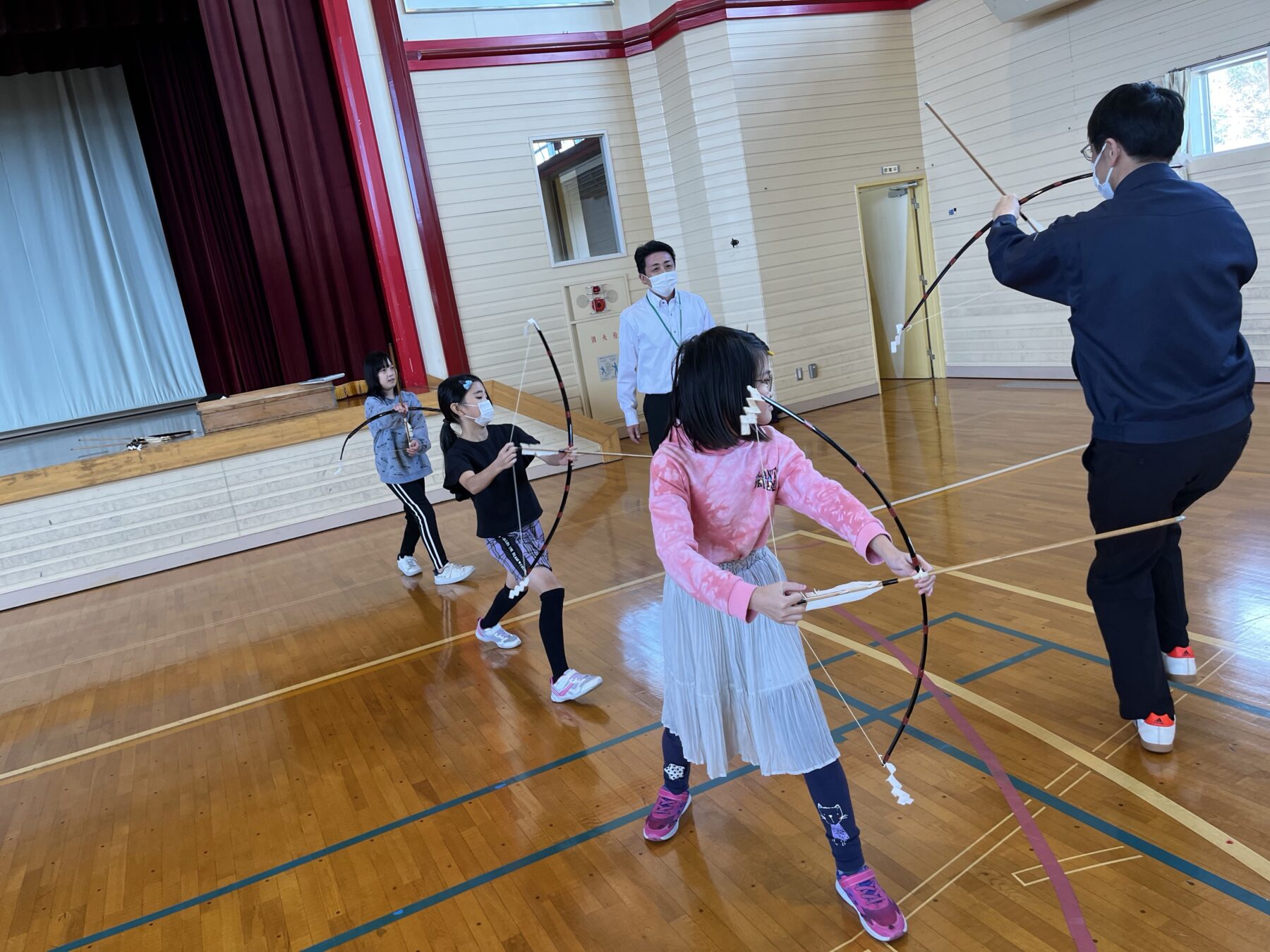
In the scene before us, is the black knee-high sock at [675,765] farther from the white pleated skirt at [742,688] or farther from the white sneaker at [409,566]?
the white sneaker at [409,566]

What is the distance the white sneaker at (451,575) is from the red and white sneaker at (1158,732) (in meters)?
3.82

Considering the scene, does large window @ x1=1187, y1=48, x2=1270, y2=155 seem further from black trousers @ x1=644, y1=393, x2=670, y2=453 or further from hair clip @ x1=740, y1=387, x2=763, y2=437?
hair clip @ x1=740, y1=387, x2=763, y2=437

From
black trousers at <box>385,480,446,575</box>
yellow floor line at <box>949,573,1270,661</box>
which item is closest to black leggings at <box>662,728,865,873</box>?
yellow floor line at <box>949,573,1270,661</box>

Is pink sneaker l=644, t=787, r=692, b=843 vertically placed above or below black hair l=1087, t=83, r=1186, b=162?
below

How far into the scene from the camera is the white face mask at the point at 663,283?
14.6 ft

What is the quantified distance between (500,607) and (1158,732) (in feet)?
8.20

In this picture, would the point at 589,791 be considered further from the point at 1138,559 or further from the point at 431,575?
the point at 431,575

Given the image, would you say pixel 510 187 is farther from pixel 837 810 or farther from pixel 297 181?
pixel 837 810

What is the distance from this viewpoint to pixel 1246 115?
260 inches

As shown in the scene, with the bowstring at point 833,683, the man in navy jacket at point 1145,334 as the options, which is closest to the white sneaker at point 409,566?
the bowstring at point 833,683

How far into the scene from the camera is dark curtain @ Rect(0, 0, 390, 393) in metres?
8.50

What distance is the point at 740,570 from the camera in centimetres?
191

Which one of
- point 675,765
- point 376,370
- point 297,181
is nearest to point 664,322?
point 376,370

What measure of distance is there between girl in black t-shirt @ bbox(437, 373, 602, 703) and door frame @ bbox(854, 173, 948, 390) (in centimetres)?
695
